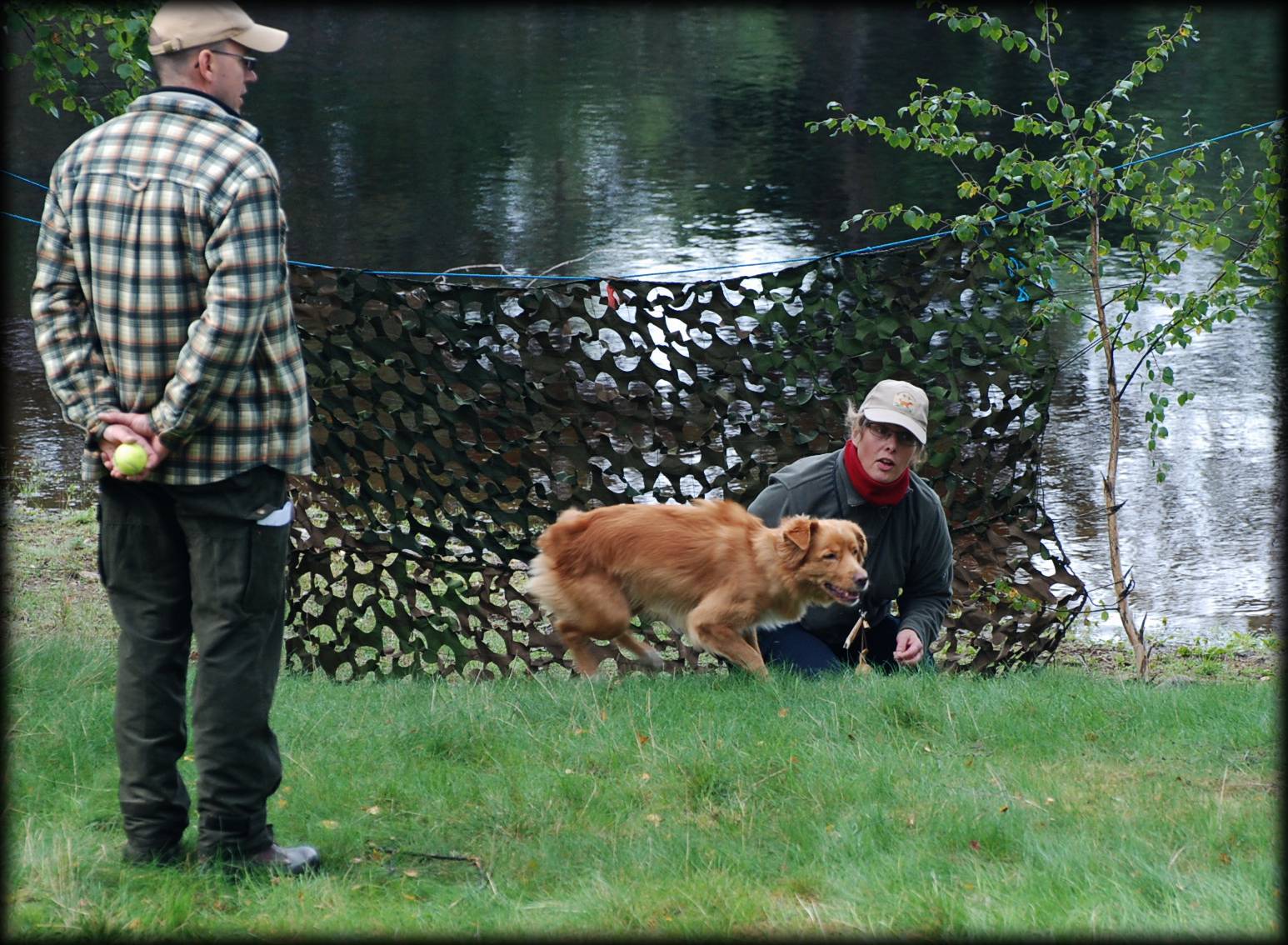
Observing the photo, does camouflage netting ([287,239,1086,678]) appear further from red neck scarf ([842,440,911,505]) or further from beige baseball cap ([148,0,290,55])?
beige baseball cap ([148,0,290,55])

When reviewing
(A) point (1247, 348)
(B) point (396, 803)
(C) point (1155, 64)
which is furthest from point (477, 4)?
(B) point (396, 803)

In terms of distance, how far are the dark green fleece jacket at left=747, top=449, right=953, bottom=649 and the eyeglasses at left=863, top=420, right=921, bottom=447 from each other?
0.35 metres

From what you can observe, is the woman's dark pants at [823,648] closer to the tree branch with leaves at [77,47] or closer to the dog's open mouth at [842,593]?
the dog's open mouth at [842,593]

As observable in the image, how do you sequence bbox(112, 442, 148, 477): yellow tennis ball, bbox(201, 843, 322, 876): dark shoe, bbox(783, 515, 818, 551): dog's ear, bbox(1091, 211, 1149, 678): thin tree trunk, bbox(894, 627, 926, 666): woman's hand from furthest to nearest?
bbox(1091, 211, 1149, 678): thin tree trunk, bbox(894, 627, 926, 666): woman's hand, bbox(783, 515, 818, 551): dog's ear, bbox(201, 843, 322, 876): dark shoe, bbox(112, 442, 148, 477): yellow tennis ball

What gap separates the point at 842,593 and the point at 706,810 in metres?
1.84

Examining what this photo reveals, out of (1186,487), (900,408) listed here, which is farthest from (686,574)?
(1186,487)

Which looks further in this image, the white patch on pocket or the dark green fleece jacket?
the dark green fleece jacket

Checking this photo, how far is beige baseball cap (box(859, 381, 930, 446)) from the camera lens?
229 inches

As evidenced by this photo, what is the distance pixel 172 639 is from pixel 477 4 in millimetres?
41486

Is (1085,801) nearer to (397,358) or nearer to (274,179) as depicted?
(274,179)

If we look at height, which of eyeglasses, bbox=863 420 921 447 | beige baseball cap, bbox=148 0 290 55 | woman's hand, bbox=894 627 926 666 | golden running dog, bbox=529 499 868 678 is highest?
beige baseball cap, bbox=148 0 290 55

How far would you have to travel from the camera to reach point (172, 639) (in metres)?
3.61

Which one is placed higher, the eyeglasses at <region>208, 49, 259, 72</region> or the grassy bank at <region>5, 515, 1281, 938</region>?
the eyeglasses at <region>208, 49, 259, 72</region>

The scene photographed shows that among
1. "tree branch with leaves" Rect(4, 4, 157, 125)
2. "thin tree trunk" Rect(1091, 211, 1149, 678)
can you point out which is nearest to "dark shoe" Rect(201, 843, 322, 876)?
"tree branch with leaves" Rect(4, 4, 157, 125)
